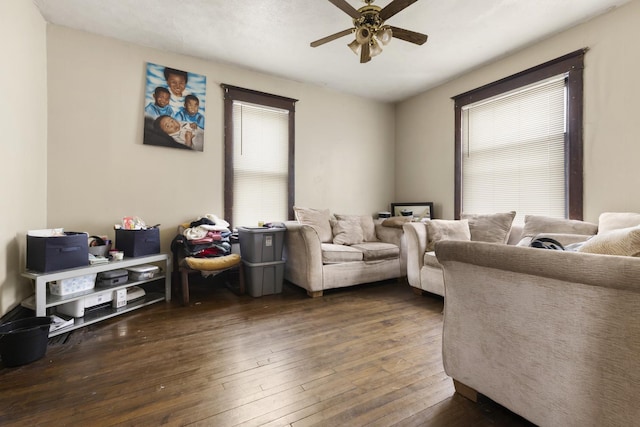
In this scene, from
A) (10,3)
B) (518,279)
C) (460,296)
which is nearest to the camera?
(518,279)

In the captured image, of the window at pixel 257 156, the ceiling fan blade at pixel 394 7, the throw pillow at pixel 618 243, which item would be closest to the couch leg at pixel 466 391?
the throw pillow at pixel 618 243

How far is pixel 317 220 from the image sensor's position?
3.96m

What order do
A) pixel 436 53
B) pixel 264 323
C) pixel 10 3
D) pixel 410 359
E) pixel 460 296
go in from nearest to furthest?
pixel 460 296 < pixel 410 359 < pixel 10 3 < pixel 264 323 < pixel 436 53

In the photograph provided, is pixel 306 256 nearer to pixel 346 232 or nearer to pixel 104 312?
pixel 346 232

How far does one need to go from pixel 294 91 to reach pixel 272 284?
9.27 feet

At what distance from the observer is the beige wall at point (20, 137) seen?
83.1 inches

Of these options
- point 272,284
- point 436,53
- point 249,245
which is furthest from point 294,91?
point 272,284

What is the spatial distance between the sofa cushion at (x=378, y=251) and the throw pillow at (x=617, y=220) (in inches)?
76.8

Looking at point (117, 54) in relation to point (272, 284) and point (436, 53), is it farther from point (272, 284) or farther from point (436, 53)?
point (436, 53)

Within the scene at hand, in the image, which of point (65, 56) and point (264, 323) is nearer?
point (264, 323)

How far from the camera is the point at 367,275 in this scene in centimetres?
352

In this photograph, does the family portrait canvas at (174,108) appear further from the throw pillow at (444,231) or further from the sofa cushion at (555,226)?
the sofa cushion at (555,226)

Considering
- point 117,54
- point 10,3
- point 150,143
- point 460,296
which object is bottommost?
point 460,296

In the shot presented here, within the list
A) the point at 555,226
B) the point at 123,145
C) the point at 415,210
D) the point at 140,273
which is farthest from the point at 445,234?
the point at 123,145
